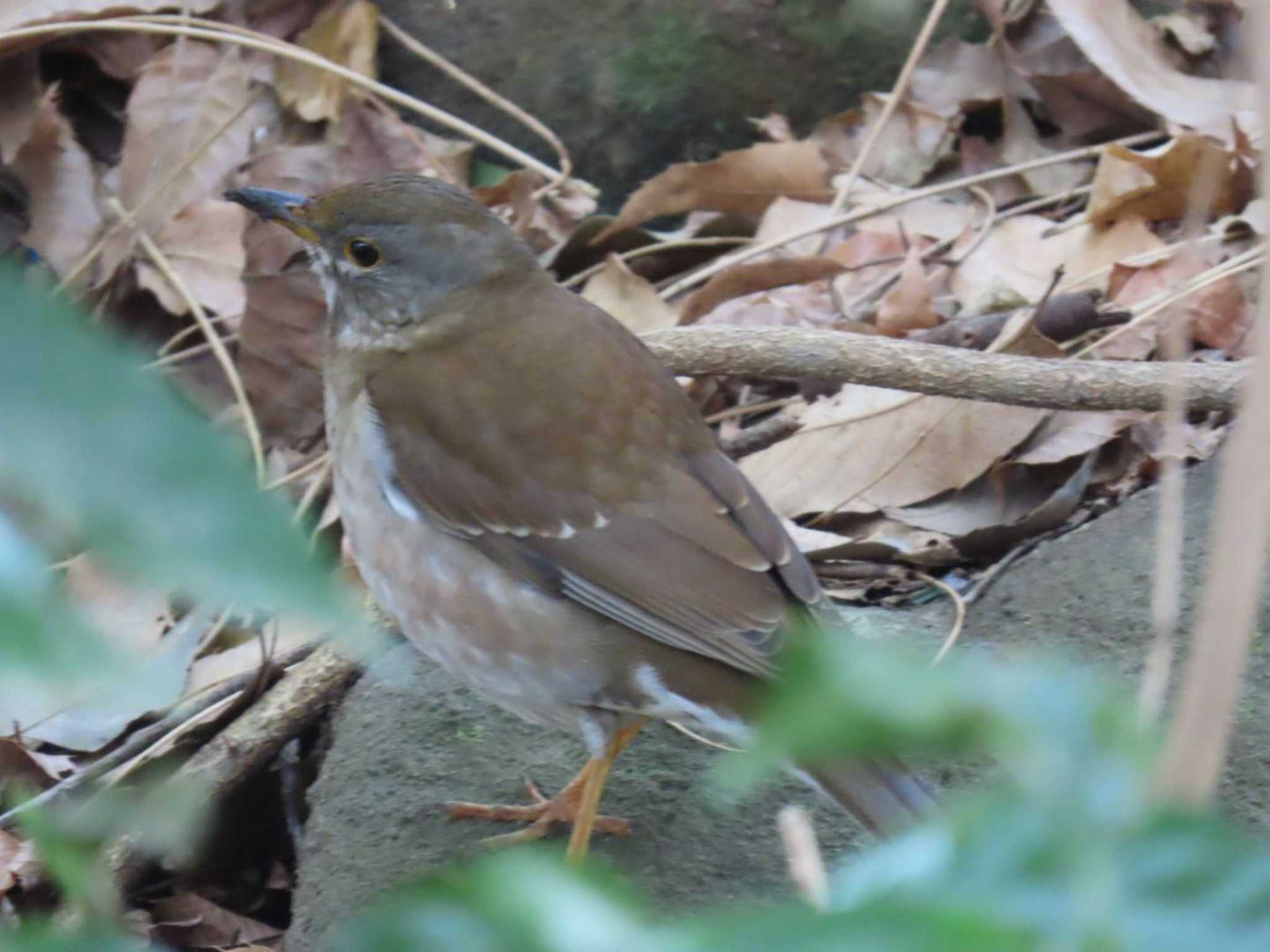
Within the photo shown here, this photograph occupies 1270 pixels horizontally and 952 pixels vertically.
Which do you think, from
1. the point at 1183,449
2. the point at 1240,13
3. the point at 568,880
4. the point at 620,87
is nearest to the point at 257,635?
the point at 1183,449

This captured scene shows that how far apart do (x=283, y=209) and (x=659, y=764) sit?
4.41 feet

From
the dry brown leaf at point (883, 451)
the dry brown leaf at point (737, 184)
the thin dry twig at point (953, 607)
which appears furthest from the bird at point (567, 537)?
the dry brown leaf at point (737, 184)

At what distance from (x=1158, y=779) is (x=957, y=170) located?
4.38 m

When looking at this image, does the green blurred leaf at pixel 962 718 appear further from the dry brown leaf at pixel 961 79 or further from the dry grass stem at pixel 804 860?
the dry brown leaf at pixel 961 79

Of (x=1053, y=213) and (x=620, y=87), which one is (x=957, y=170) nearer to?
(x=1053, y=213)

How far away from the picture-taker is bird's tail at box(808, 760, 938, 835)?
2463 millimetres

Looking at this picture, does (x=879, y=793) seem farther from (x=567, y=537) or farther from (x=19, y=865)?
(x=19, y=865)

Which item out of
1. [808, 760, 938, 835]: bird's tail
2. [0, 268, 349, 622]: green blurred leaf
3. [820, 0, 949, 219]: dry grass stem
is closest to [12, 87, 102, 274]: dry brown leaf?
[820, 0, 949, 219]: dry grass stem

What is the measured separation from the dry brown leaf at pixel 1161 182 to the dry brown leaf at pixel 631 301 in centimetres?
117

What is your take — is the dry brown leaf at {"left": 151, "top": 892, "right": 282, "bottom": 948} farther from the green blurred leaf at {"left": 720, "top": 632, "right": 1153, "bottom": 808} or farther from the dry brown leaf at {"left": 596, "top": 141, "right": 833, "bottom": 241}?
the green blurred leaf at {"left": 720, "top": 632, "right": 1153, "bottom": 808}

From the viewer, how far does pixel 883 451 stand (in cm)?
369

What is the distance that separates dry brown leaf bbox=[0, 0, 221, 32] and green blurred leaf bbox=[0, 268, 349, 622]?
4.52 metres

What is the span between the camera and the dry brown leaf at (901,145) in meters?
5.09

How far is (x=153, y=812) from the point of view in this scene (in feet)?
3.05
